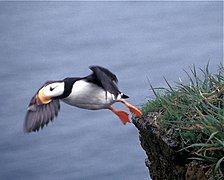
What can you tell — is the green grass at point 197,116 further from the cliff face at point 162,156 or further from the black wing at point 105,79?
the black wing at point 105,79

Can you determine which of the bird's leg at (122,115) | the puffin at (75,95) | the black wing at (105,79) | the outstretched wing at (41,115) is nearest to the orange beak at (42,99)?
the puffin at (75,95)

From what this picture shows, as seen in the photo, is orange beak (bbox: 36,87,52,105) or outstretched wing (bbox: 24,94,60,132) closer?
orange beak (bbox: 36,87,52,105)

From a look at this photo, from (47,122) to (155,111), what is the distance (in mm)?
953

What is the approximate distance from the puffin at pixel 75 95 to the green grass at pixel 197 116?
453 millimetres

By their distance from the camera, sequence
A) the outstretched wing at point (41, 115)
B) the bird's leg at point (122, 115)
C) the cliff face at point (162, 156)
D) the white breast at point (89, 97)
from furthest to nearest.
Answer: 1. the bird's leg at point (122, 115)
2. the cliff face at point (162, 156)
3. the outstretched wing at point (41, 115)
4. the white breast at point (89, 97)

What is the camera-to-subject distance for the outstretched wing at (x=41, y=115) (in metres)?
3.24

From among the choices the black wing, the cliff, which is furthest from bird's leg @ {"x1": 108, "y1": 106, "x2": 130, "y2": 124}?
the black wing

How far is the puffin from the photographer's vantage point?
122 inches

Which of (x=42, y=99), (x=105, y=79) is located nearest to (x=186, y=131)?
(x=105, y=79)

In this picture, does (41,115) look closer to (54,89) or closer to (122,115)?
(54,89)

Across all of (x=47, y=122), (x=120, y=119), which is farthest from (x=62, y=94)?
(x=120, y=119)

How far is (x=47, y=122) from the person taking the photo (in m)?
3.27

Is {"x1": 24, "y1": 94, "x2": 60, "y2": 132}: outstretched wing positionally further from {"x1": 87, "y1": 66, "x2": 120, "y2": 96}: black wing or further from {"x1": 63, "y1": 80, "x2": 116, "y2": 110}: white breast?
{"x1": 87, "y1": 66, "x2": 120, "y2": 96}: black wing

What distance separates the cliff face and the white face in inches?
32.6
